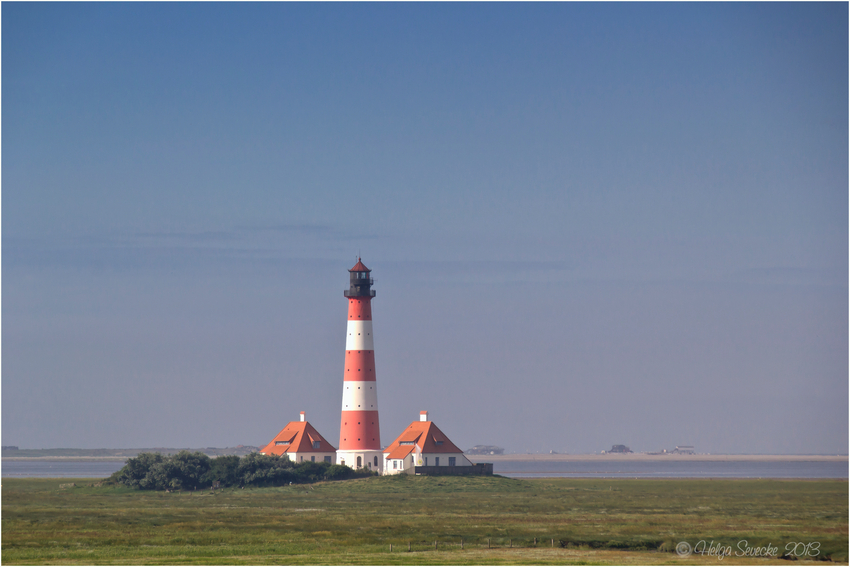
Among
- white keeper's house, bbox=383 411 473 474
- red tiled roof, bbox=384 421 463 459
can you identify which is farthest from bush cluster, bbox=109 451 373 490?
red tiled roof, bbox=384 421 463 459

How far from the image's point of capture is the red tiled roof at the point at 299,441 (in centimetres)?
9269

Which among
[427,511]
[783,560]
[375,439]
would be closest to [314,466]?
[375,439]

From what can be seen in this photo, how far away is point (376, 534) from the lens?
170 feet

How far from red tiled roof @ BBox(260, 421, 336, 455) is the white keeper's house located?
18.7 ft

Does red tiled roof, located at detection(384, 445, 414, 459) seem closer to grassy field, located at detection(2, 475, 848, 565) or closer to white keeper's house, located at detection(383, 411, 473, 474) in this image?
white keeper's house, located at detection(383, 411, 473, 474)

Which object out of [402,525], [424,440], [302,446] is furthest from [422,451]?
[402,525]

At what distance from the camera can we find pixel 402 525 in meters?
55.4

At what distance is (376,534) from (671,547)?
45.6 feet

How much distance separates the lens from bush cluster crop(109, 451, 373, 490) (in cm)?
8362

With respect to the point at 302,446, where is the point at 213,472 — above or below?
below

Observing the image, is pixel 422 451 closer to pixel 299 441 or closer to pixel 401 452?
pixel 401 452

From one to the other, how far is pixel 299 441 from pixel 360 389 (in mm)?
8102

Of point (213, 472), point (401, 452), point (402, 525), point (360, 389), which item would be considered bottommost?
point (402, 525)

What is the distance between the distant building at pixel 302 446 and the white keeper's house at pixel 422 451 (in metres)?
5.30
